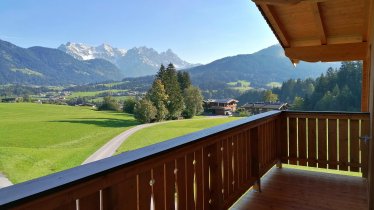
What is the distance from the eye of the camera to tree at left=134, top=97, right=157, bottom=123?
39.8 m

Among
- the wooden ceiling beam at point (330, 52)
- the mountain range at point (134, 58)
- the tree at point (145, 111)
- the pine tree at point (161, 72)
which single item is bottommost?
the tree at point (145, 111)

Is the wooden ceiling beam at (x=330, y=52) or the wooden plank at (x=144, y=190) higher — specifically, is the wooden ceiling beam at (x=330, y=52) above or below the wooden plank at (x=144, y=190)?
above

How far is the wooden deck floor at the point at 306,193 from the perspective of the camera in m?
2.88

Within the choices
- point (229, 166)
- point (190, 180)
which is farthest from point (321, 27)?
point (190, 180)

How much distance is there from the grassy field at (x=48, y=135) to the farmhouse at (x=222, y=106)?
1177 cm

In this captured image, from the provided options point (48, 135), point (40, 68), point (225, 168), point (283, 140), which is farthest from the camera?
point (40, 68)

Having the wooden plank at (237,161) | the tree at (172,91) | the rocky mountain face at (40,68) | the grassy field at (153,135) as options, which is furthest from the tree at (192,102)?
the rocky mountain face at (40,68)

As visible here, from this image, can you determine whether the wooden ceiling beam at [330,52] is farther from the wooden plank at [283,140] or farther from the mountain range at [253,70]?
the mountain range at [253,70]

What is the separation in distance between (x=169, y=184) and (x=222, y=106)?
3289 cm

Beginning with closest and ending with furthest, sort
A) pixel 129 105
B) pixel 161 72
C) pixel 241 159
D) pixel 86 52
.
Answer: pixel 241 159 → pixel 161 72 → pixel 129 105 → pixel 86 52

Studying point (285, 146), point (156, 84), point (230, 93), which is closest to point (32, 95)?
point (156, 84)

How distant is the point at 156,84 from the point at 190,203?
3935 cm

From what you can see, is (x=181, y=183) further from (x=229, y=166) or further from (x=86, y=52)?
(x=86, y=52)

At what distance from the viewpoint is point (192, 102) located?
1654 inches
